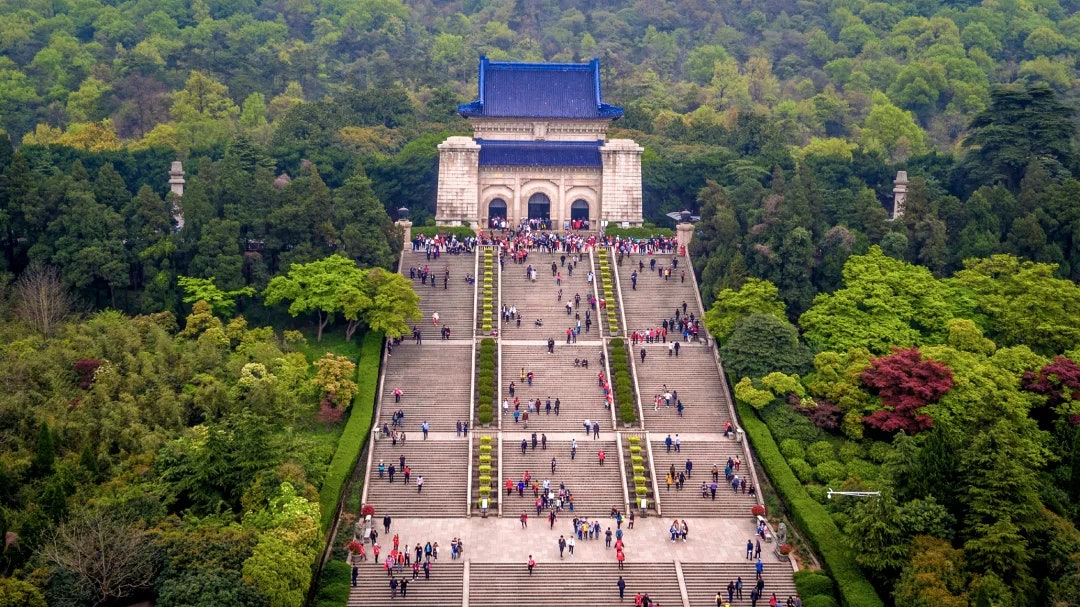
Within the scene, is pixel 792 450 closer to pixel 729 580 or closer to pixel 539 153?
pixel 729 580

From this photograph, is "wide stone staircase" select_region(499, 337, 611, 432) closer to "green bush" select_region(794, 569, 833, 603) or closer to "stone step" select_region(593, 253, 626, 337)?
"stone step" select_region(593, 253, 626, 337)

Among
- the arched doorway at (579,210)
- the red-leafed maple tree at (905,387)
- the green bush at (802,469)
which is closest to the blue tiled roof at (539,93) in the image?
the arched doorway at (579,210)

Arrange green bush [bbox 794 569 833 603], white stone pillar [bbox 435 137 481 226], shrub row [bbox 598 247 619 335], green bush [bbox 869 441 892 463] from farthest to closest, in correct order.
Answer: white stone pillar [bbox 435 137 481 226]
shrub row [bbox 598 247 619 335]
green bush [bbox 869 441 892 463]
green bush [bbox 794 569 833 603]

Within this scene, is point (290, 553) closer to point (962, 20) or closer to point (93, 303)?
point (93, 303)

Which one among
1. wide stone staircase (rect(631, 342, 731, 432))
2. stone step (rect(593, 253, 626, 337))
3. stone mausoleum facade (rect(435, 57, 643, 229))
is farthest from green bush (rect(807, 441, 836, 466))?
stone mausoleum facade (rect(435, 57, 643, 229))

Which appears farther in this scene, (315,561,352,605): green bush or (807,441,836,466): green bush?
(807,441,836,466): green bush

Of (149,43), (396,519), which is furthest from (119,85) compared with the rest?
(396,519)

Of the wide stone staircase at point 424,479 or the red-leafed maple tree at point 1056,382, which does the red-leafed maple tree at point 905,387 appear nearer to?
the red-leafed maple tree at point 1056,382
